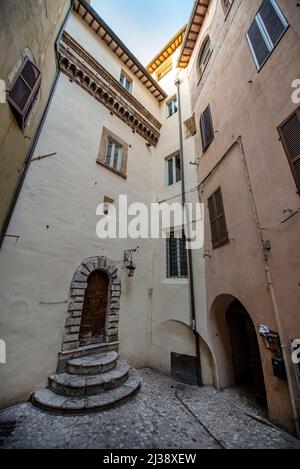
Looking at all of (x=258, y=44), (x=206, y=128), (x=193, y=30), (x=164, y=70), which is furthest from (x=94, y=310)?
(x=164, y=70)

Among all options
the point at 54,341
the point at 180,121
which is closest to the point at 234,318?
the point at 54,341

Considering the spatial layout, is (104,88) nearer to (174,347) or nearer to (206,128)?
(206,128)

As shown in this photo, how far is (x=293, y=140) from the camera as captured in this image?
3295mm

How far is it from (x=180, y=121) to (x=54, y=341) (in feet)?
32.2

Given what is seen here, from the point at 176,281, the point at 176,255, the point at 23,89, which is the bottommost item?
the point at 176,281

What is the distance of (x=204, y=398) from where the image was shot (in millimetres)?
4473

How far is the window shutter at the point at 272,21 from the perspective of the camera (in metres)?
3.82

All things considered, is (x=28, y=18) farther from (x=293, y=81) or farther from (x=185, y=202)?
(x=185, y=202)

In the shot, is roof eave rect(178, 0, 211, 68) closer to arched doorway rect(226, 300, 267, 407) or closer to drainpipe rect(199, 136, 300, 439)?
drainpipe rect(199, 136, 300, 439)

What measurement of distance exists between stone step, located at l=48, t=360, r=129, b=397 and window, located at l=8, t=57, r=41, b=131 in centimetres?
578

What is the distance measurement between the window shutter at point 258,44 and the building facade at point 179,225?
0.12 feet

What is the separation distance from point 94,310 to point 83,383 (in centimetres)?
190

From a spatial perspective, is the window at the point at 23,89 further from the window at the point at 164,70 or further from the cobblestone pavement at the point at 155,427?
the window at the point at 164,70

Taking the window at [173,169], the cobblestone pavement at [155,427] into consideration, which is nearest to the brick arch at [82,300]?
the cobblestone pavement at [155,427]
